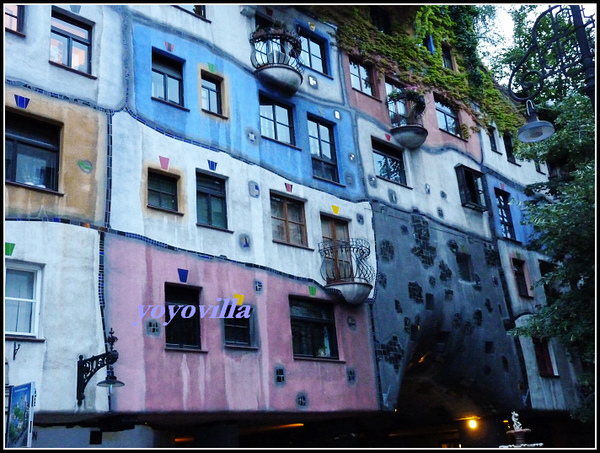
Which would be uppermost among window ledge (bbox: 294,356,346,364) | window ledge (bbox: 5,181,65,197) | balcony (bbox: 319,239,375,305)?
window ledge (bbox: 5,181,65,197)

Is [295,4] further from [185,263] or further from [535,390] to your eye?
[535,390]

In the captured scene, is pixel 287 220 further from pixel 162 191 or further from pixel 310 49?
pixel 310 49

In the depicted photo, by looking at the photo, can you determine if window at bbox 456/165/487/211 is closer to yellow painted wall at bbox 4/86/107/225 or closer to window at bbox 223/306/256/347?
window at bbox 223/306/256/347

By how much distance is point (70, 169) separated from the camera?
11.3m

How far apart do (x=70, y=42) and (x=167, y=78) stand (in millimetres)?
2027

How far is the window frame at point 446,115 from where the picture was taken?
19984 millimetres

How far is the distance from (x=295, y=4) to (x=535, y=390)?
1144cm

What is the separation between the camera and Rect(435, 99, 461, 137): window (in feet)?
65.8

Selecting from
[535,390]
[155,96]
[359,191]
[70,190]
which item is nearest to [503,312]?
[535,390]

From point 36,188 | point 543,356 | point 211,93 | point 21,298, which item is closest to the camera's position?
point 21,298

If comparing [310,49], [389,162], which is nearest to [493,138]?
[389,162]

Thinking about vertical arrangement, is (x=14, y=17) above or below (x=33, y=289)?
above

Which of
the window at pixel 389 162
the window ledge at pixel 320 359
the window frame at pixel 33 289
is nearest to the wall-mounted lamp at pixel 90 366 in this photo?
the window frame at pixel 33 289

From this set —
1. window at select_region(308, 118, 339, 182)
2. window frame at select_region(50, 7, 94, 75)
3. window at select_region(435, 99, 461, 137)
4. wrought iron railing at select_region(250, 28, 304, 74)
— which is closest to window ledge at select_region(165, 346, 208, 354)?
window frame at select_region(50, 7, 94, 75)
